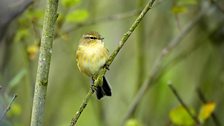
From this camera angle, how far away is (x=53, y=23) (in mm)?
1901

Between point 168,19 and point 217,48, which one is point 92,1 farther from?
point 217,48

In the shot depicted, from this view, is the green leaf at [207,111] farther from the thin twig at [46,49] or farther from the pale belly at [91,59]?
the thin twig at [46,49]

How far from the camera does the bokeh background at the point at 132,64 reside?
14.3 feet

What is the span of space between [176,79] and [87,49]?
7.43ft

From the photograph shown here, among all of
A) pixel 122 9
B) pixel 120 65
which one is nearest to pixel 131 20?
pixel 122 9

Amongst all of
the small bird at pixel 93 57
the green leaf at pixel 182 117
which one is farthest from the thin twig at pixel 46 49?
the green leaf at pixel 182 117

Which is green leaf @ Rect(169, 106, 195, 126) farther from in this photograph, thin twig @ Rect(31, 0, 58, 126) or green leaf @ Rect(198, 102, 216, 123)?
thin twig @ Rect(31, 0, 58, 126)

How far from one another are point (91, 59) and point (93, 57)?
18mm

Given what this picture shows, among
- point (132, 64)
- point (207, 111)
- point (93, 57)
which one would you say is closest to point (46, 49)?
point (93, 57)

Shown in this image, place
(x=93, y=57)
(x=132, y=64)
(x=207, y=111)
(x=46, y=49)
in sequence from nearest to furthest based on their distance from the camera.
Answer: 1. (x=46, y=49)
2. (x=93, y=57)
3. (x=207, y=111)
4. (x=132, y=64)

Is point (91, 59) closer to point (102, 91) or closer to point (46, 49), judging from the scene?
point (102, 91)

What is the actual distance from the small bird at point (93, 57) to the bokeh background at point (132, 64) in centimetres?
96

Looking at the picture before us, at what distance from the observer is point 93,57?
2834mm

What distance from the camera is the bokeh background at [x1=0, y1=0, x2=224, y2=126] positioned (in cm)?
435
